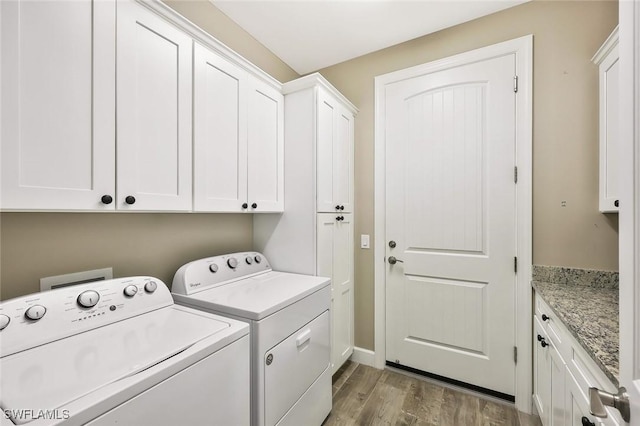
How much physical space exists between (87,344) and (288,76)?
2425mm

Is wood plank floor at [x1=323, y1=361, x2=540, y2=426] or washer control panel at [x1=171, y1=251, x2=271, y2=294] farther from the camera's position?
wood plank floor at [x1=323, y1=361, x2=540, y2=426]

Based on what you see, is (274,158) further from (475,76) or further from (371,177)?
(475,76)

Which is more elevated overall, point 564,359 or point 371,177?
point 371,177

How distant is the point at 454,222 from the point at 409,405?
1322 millimetres

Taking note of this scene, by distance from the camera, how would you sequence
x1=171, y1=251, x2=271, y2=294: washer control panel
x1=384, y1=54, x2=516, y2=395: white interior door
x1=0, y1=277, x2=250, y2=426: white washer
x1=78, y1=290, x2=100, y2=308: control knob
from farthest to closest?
x1=384, y1=54, x2=516, y2=395: white interior door
x1=171, y1=251, x2=271, y2=294: washer control panel
x1=78, y1=290, x2=100, y2=308: control knob
x1=0, y1=277, x2=250, y2=426: white washer

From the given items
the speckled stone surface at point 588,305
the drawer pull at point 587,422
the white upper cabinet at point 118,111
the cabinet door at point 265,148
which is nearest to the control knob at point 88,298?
the white upper cabinet at point 118,111

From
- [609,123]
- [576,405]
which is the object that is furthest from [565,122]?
[576,405]

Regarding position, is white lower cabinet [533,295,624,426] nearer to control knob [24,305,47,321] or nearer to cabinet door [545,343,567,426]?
cabinet door [545,343,567,426]

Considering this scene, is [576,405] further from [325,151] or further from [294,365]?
[325,151]

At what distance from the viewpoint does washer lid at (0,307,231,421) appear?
66cm

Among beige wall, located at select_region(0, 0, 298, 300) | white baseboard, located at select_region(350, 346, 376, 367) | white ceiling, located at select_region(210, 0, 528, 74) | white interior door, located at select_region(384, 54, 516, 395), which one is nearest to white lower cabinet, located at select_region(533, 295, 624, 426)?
white interior door, located at select_region(384, 54, 516, 395)

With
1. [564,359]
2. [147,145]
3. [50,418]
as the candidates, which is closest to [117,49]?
[147,145]

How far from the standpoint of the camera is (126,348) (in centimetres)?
88

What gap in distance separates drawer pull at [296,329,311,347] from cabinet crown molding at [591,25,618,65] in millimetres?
2104
